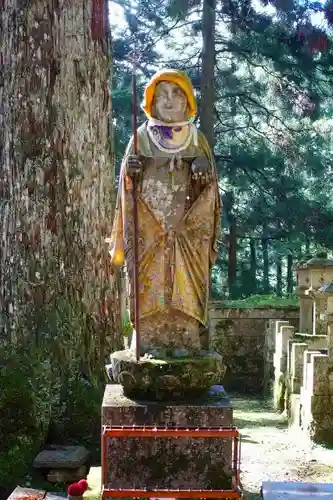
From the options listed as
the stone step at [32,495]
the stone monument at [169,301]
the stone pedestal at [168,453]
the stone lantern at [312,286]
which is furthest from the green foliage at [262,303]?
the stone pedestal at [168,453]

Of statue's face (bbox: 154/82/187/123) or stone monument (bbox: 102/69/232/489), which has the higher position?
statue's face (bbox: 154/82/187/123)

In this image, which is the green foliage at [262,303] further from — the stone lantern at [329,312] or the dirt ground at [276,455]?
the dirt ground at [276,455]

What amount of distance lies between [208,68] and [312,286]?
17.7ft

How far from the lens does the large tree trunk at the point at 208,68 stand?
13.8 metres

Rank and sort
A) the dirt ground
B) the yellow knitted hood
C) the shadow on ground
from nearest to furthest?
the yellow knitted hood < the dirt ground < the shadow on ground

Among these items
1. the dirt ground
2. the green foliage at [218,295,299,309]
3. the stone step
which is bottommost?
the dirt ground

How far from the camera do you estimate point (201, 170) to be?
4.57 m

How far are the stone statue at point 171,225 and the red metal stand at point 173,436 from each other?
2.13ft

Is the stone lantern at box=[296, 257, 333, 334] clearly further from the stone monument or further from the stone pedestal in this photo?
the stone pedestal

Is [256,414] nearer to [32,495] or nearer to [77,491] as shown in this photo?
[32,495]

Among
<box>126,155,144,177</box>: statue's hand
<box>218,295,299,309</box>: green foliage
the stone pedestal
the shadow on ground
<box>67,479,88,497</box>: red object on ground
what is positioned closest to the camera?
<box>67,479,88,497</box>: red object on ground

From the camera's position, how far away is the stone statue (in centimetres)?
461

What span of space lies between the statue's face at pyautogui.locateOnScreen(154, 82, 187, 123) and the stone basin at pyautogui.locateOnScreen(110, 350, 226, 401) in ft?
5.20

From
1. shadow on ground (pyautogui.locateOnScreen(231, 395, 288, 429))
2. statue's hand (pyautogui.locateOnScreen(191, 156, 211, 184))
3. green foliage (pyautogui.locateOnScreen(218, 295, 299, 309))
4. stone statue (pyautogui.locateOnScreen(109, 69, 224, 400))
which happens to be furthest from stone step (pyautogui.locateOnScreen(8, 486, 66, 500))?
green foliage (pyautogui.locateOnScreen(218, 295, 299, 309))
